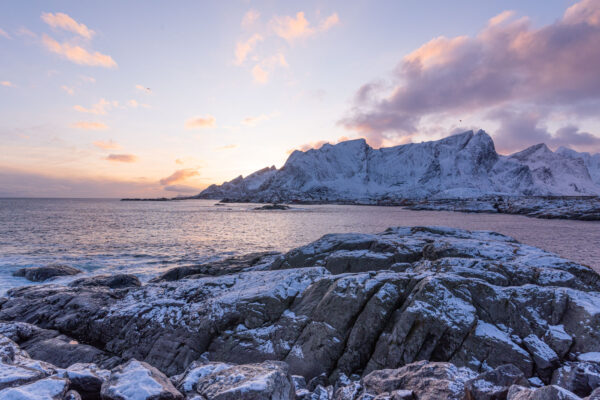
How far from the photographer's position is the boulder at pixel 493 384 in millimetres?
4465

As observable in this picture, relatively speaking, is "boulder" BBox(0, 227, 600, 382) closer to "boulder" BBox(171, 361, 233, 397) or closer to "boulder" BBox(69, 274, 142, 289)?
"boulder" BBox(171, 361, 233, 397)

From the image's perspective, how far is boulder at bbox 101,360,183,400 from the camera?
15.2 ft

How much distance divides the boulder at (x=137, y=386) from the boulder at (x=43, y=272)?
68.7 ft

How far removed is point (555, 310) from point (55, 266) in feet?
96.1

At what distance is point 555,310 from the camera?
818 cm

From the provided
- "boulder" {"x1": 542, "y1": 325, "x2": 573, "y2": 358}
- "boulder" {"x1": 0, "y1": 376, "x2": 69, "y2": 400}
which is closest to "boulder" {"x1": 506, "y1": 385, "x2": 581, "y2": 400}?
"boulder" {"x1": 542, "y1": 325, "x2": 573, "y2": 358}

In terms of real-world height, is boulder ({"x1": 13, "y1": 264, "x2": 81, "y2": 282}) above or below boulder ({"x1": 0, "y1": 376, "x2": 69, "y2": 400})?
below

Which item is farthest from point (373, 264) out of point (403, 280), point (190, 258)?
point (190, 258)

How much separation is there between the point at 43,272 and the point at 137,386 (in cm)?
2227

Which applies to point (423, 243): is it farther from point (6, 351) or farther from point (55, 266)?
point (55, 266)

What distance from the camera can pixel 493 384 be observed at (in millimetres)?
4758

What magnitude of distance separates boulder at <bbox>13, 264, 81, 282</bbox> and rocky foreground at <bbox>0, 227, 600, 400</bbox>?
733 centimetres

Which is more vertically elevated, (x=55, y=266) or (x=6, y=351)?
(x=6, y=351)

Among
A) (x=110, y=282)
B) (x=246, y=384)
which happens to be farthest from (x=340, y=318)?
(x=110, y=282)
